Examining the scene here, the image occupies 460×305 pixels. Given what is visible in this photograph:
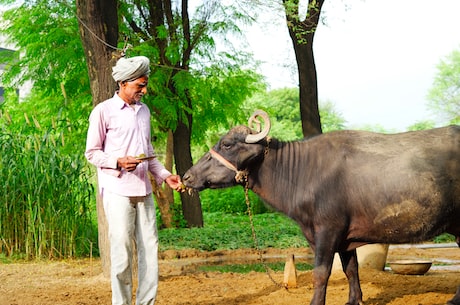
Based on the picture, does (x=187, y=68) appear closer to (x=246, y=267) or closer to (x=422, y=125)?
(x=246, y=267)

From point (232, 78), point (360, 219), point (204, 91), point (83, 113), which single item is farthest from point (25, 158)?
point (360, 219)

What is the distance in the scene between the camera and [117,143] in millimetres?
5781

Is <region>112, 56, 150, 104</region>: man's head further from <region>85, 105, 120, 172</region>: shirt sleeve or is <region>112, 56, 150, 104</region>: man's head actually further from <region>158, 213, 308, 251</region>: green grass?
<region>158, 213, 308, 251</region>: green grass

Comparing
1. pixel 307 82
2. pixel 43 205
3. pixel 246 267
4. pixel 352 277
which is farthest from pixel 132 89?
pixel 307 82

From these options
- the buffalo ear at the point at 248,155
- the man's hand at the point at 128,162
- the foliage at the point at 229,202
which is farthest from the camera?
the foliage at the point at 229,202

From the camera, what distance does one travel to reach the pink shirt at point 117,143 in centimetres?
569

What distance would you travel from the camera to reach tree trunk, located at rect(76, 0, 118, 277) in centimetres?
895

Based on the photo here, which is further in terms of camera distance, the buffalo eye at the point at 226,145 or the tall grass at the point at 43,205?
the tall grass at the point at 43,205

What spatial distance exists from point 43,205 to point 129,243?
6.01 m

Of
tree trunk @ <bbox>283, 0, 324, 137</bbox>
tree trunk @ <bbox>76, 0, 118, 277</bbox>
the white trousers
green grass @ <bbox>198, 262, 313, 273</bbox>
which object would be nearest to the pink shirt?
the white trousers

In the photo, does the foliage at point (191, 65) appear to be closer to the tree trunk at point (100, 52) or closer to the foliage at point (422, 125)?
the tree trunk at point (100, 52)

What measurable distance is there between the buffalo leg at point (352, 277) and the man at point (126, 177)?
6.96ft

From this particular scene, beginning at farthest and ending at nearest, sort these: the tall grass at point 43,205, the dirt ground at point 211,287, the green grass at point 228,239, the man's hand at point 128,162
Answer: the green grass at point 228,239, the tall grass at point 43,205, the dirt ground at point 211,287, the man's hand at point 128,162

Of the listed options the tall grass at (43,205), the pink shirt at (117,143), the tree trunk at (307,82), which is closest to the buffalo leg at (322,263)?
the pink shirt at (117,143)
